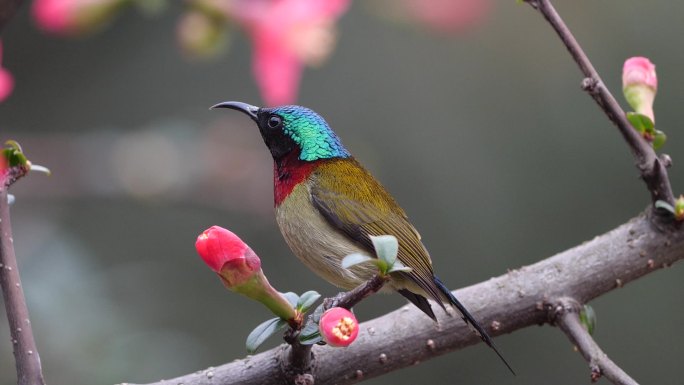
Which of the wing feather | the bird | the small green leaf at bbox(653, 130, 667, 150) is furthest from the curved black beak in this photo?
the small green leaf at bbox(653, 130, 667, 150)

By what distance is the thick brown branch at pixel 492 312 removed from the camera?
1.13 metres

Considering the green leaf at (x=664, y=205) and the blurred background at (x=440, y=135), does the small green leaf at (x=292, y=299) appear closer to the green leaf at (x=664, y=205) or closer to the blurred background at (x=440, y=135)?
the green leaf at (x=664, y=205)

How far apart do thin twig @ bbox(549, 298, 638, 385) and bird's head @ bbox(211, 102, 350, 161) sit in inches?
18.8

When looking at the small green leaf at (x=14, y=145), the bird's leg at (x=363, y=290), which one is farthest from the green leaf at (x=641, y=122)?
the small green leaf at (x=14, y=145)

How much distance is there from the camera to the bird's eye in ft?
4.99

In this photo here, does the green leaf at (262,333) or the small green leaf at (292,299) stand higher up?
the small green leaf at (292,299)

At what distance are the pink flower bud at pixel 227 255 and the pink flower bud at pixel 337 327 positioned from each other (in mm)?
90

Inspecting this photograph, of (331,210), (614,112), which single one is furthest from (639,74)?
(331,210)

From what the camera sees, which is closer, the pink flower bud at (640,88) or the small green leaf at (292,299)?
the small green leaf at (292,299)

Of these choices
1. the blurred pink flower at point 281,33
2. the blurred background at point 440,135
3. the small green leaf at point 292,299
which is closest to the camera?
the small green leaf at point 292,299

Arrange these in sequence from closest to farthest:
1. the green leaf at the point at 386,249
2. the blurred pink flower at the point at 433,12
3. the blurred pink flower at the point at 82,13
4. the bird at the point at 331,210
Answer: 1. the green leaf at the point at 386,249
2. the bird at the point at 331,210
3. the blurred pink flower at the point at 82,13
4. the blurred pink flower at the point at 433,12

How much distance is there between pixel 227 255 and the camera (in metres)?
0.97

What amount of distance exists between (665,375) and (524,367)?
411 mm

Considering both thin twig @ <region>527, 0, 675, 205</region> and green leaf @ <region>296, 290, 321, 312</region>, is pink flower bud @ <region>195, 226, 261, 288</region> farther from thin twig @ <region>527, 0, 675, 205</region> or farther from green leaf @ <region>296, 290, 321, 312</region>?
thin twig @ <region>527, 0, 675, 205</region>
